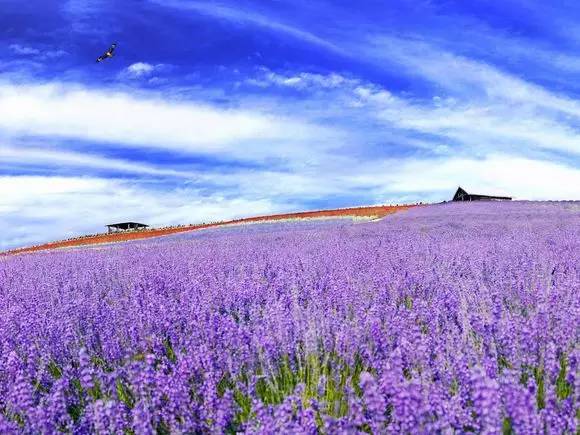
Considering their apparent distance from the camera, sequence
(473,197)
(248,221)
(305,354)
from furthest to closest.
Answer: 1. (473,197)
2. (248,221)
3. (305,354)

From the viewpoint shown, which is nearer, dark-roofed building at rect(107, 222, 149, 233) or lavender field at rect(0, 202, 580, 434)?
lavender field at rect(0, 202, 580, 434)

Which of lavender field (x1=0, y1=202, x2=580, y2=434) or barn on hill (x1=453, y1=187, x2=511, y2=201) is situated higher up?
barn on hill (x1=453, y1=187, x2=511, y2=201)

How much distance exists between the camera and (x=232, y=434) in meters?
2.23

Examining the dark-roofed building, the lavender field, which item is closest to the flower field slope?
the dark-roofed building

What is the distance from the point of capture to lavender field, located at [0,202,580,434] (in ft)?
5.92

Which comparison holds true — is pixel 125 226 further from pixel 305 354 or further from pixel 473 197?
pixel 305 354

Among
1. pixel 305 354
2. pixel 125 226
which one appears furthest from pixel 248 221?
pixel 305 354

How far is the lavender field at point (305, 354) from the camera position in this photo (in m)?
1.80

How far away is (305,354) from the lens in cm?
267

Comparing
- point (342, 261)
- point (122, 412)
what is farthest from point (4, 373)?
point (342, 261)

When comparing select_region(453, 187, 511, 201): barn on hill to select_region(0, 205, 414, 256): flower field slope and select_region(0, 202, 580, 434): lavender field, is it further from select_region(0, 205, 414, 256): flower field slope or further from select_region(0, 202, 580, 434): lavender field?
select_region(0, 202, 580, 434): lavender field

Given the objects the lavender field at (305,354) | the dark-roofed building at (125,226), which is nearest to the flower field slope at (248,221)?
the dark-roofed building at (125,226)

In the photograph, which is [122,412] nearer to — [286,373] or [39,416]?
[39,416]

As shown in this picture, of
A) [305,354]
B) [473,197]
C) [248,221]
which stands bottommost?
[305,354]
